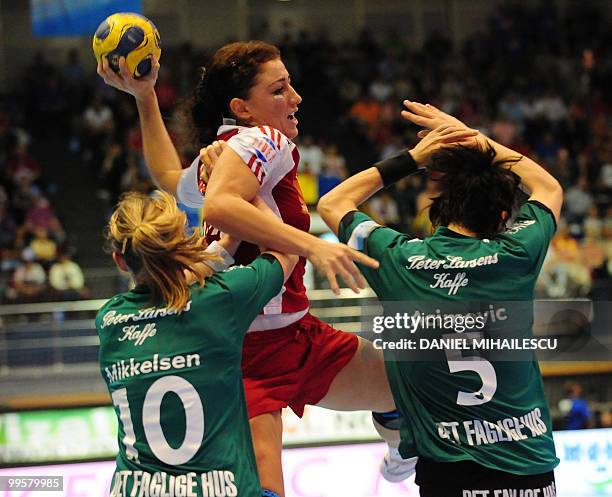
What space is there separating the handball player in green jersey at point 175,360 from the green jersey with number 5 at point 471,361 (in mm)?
507

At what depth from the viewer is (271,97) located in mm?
3553

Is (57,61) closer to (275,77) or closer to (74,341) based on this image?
(74,341)

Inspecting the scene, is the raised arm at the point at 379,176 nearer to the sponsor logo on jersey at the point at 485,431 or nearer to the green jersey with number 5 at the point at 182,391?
the green jersey with number 5 at the point at 182,391

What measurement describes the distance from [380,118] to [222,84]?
1322cm

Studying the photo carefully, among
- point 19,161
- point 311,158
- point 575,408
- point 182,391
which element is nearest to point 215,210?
point 182,391

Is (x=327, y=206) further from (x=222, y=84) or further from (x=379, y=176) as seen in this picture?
(x=222, y=84)

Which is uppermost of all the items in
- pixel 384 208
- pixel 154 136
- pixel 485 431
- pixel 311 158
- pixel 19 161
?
pixel 19 161

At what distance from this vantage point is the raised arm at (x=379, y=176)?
3426 mm

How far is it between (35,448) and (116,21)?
3.99 meters

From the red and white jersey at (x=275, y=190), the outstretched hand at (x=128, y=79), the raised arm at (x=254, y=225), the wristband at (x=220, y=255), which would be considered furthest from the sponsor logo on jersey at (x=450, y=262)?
the outstretched hand at (x=128, y=79)

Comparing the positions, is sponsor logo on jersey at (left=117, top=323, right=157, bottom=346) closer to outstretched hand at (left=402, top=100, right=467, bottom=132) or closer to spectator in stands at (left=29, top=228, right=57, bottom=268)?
outstretched hand at (left=402, top=100, right=467, bottom=132)

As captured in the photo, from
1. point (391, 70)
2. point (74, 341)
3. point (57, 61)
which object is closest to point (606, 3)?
point (391, 70)

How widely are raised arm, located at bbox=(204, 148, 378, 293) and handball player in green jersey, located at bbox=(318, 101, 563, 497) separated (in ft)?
0.93

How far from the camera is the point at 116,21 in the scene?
3.90 metres
